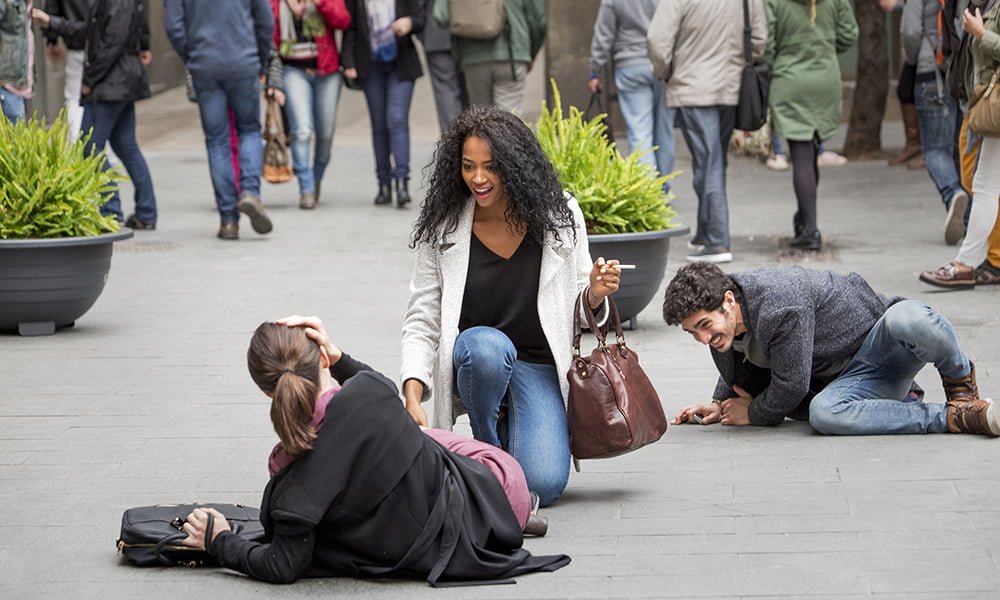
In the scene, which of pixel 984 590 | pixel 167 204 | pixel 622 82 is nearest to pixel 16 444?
pixel 984 590

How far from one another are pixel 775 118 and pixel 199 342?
4.09 m

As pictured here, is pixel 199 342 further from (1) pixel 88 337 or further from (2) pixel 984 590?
(2) pixel 984 590

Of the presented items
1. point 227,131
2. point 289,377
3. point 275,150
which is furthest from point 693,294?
point 275,150

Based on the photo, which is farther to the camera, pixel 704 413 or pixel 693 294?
pixel 704 413

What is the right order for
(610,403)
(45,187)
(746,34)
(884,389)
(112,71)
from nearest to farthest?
(610,403), (884,389), (45,187), (746,34), (112,71)

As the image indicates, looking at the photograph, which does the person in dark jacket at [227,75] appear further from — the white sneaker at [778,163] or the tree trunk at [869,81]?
the tree trunk at [869,81]

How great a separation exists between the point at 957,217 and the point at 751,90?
1.51 meters

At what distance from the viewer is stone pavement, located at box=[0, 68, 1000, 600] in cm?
439

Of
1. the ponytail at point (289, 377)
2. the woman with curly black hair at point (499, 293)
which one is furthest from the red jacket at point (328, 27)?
the ponytail at point (289, 377)

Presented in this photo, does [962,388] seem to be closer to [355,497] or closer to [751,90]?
[355,497]

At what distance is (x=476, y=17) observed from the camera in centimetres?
1202

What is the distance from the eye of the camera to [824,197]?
1276 cm

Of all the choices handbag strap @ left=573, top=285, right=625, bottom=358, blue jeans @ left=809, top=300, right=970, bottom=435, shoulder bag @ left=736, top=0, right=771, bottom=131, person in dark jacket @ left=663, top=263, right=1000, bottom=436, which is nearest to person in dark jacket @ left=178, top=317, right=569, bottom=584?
handbag strap @ left=573, top=285, right=625, bottom=358

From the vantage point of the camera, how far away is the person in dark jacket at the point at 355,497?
414 cm
